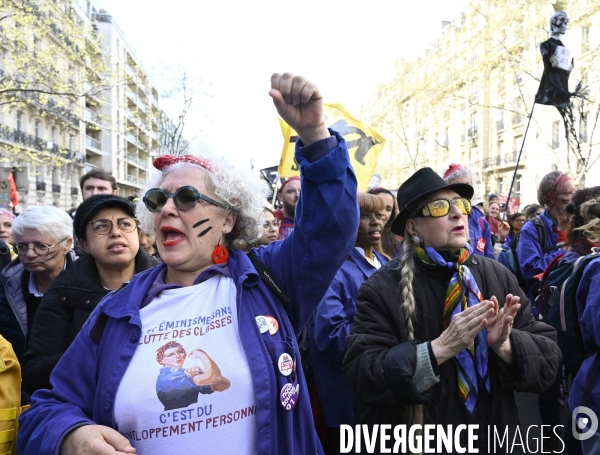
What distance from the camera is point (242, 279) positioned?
166 cm

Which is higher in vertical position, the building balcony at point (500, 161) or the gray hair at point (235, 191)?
the building balcony at point (500, 161)

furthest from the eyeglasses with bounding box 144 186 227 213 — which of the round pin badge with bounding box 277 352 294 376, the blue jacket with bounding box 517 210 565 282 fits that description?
the blue jacket with bounding box 517 210 565 282

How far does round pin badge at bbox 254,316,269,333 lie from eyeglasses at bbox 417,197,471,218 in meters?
1.21

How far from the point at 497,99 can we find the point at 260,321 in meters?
36.4

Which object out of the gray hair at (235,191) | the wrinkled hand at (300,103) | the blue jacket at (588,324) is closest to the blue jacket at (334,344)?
the gray hair at (235,191)

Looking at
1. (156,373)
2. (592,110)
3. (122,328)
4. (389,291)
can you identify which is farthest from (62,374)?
(592,110)

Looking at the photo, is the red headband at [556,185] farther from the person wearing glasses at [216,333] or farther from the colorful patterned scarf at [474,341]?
the person wearing glasses at [216,333]

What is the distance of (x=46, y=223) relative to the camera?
120 inches

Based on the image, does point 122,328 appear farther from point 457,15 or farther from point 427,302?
point 457,15

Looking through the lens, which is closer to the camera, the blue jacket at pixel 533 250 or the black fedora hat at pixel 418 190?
the black fedora hat at pixel 418 190

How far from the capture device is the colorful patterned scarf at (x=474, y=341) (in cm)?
213

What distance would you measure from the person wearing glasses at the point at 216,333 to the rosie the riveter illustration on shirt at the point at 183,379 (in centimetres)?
1

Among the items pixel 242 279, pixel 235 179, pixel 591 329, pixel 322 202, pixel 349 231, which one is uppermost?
pixel 235 179

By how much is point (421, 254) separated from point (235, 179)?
1.06m
